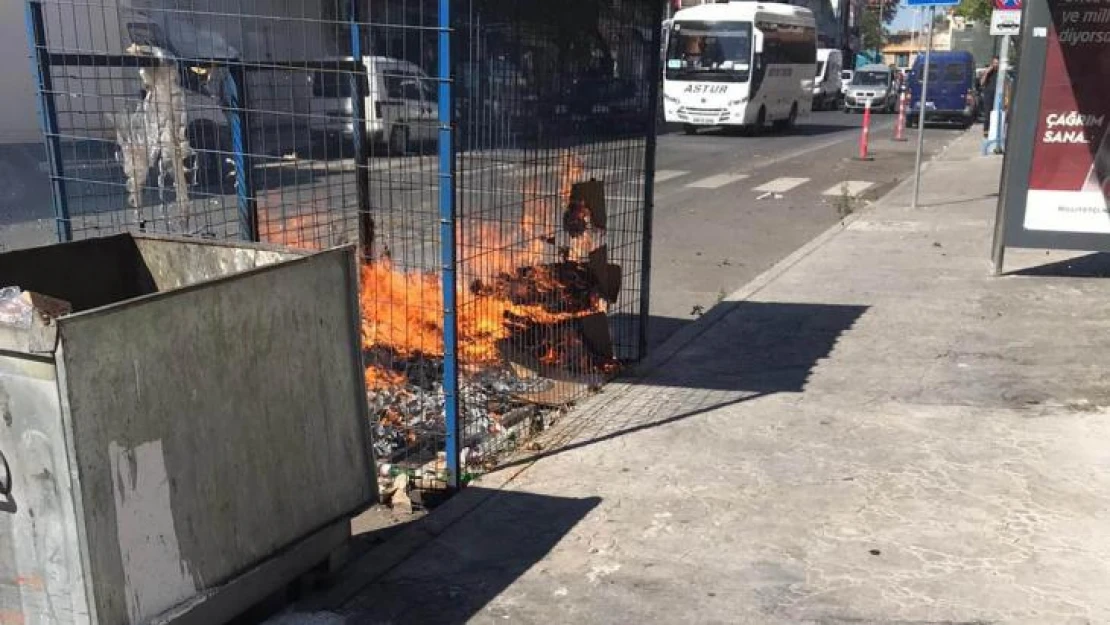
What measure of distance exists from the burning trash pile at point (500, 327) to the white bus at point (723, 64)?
894 inches

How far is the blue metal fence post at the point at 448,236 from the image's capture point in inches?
161

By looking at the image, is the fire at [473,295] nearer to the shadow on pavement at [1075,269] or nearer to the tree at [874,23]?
the shadow on pavement at [1075,269]

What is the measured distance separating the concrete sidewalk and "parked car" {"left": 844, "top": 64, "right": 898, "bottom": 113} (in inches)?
1462

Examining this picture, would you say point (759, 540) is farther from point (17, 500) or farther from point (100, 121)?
point (100, 121)

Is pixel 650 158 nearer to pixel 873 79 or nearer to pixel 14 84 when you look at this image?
pixel 14 84

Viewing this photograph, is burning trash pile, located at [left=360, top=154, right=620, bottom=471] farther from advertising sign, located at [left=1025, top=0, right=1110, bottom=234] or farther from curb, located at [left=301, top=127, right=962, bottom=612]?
advertising sign, located at [left=1025, top=0, right=1110, bottom=234]

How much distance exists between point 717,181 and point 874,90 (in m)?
27.3

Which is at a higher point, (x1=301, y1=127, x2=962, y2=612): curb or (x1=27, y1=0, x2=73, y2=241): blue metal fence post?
(x1=27, y1=0, x2=73, y2=241): blue metal fence post

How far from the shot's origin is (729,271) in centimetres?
1042

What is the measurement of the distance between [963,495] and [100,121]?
16.1ft

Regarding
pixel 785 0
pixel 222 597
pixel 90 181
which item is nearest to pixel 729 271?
pixel 90 181

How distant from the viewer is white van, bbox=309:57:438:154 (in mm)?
4555

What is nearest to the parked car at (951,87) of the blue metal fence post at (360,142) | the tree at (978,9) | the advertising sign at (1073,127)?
the tree at (978,9)

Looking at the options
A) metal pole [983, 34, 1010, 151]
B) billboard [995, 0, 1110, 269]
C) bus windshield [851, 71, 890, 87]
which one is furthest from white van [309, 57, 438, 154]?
bus windshield [851, 71, 890, 87]
